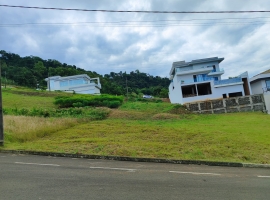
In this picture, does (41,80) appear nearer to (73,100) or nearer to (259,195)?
(73,100)

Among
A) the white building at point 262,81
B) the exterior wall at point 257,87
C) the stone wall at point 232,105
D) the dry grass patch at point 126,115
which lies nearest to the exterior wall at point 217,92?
the white building at point 262,81

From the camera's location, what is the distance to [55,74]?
244ft

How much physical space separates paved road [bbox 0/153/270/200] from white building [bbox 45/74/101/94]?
51001mm

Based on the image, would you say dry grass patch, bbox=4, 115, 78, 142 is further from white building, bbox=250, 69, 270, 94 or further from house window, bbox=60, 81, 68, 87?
house window, bbox=60, 81, 68, 87

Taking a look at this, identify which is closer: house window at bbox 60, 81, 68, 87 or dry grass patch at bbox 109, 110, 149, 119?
dry grass patch at bbox 109, 110, 149, 119

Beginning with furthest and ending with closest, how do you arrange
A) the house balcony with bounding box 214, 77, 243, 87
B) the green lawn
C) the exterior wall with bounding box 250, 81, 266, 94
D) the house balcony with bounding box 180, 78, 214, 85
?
the exterior wall with bounding box 250, 81, 266, 94
the house balcony with bounding box 180, 78, 214, 85
the house balcony with bounding box 214, 77, 243, 87
the green lawn

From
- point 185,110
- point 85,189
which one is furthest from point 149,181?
point 185,110

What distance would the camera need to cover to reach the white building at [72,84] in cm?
5844

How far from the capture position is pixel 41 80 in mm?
71812

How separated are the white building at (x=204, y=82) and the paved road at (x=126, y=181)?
30497 millimetres

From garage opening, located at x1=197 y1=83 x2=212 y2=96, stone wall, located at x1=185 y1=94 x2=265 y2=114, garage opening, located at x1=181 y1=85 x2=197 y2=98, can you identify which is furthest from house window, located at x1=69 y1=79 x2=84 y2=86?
stone wall, located at x1=185 y1=94 x2=265 y2=114

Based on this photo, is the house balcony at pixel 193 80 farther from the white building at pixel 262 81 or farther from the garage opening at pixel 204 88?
the white building at pixel 262 81

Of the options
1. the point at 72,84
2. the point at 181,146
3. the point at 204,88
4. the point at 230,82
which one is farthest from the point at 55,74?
the point at 181,146

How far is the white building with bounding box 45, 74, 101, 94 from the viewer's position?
5844cm
